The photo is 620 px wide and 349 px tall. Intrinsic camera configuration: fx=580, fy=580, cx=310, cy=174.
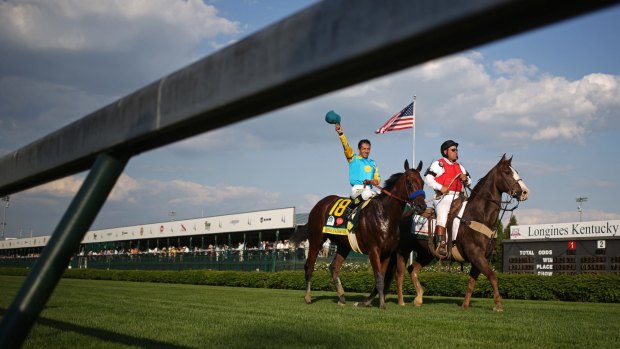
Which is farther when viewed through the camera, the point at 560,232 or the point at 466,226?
the point at 560,232

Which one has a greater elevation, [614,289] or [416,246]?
[416,246]

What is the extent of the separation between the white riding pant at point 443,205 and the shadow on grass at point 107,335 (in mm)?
7205

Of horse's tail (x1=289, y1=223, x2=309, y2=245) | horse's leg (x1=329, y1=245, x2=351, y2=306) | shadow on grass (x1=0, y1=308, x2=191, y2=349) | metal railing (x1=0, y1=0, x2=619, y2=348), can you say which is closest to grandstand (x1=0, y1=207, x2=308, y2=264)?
horse's tail (x1=289, y1=223, x2=309, y2=245)

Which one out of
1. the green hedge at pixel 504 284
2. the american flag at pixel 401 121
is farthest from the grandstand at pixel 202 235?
the american flag at pixel 401 121

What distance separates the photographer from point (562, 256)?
2134 cm

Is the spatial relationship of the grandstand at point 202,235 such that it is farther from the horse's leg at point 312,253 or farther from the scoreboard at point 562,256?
the horse's leg at point 312,253

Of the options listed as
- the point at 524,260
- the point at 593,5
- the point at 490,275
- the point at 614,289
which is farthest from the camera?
the point at 524,260

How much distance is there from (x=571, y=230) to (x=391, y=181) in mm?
18570

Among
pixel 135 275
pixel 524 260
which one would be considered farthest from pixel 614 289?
pixel 135 275

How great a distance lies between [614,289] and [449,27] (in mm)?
18568

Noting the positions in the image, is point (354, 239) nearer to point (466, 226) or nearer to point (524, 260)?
point (466, 226)

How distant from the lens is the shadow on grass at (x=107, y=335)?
477cm

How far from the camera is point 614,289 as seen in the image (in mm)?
16969

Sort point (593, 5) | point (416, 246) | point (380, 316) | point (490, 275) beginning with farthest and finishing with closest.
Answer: point (416, 246) → point (490, 275) → point (380, 316) → point (593, 5)
